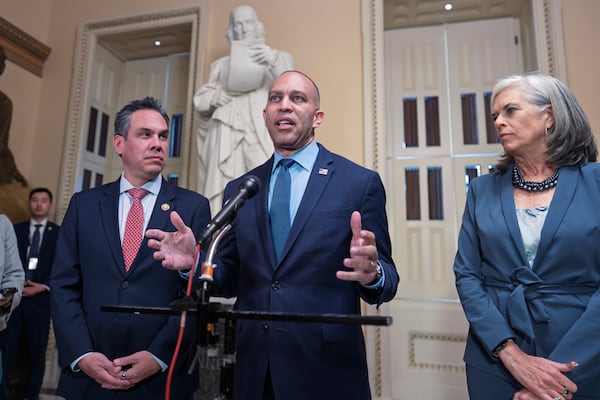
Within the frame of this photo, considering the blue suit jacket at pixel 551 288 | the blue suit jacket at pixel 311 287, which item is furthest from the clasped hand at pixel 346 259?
the blue suit jacket at pixel 551 288

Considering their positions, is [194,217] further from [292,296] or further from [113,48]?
[113,48]

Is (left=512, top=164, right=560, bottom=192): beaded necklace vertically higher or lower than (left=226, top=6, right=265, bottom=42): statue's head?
lower

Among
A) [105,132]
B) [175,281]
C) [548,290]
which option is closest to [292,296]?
[175,281]

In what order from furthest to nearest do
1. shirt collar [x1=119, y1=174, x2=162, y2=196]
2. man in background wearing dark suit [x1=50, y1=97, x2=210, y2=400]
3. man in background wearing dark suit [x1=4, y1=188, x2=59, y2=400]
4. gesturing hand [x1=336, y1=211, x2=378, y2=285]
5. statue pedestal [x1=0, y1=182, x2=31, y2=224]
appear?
statue pedestal [x1=0, y1=182, x2=31, y2=224] < man in background wearing dark suit [x1=4, y1=188, x2=59, y2=400] < shirt collar [x1=119, y1=174, x2=162, y2=196] < man in background wearing dark suit [x1=50, y1=97, x2=210, y2=400] < gesturing hand [x1=336, y1=211, x2=378, y2=285]

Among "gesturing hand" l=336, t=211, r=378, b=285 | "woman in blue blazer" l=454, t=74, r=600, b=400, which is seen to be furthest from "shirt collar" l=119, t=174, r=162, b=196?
"woman in blue blazer" l=454, t=74, r=600, b=400

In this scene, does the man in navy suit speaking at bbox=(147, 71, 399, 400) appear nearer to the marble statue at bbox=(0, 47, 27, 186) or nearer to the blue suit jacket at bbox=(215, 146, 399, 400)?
the blue suit jacket at bbox=(215, 146, 399, 400)

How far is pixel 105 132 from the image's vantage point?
194 inches

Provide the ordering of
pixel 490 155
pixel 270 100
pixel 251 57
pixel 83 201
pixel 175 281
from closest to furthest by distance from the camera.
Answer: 1. pixel 270 100
2. pixel 175 281
3. pixel 83 201
4. pixel 251 57
5. pixel 490 155

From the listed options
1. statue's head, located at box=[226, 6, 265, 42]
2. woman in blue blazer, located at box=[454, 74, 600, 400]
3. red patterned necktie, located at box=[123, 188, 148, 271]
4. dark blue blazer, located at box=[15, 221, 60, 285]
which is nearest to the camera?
woman in blue blazer, located at box=[454, 74, 600, 400]

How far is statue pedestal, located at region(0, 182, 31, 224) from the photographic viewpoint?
417cm

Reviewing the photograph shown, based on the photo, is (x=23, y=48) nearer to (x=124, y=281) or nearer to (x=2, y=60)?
(x=2, y=60)

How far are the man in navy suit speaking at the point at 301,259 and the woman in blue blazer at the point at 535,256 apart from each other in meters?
0.39

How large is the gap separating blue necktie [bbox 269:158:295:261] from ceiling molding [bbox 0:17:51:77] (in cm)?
411

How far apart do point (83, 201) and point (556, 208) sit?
63.5 inches
